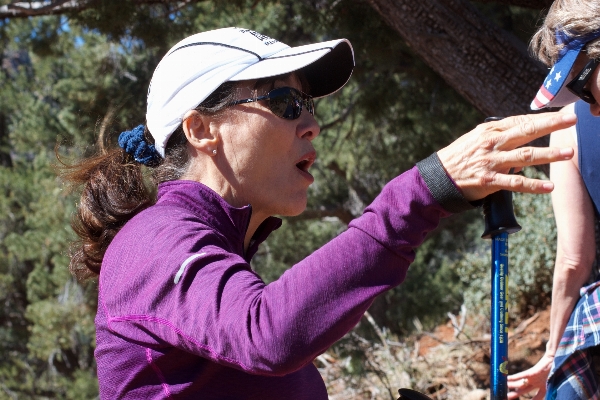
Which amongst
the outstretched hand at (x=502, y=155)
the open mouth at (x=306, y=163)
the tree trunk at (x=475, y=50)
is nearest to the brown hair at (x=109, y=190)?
the open mouth at (x=306, y=163)

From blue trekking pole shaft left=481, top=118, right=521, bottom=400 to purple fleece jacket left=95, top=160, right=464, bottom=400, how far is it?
24 cm

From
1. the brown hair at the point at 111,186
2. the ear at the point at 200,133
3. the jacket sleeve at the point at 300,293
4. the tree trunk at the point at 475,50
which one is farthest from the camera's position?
the tree trunk at the point at 475,50

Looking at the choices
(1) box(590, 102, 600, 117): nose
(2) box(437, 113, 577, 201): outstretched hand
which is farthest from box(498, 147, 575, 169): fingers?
(1) box(590, 102, 600, 117): nose

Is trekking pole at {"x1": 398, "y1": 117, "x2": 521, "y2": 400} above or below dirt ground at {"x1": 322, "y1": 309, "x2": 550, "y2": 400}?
above

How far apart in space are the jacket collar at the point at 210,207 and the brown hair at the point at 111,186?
0.14 metres

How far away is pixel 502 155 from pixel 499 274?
360mm

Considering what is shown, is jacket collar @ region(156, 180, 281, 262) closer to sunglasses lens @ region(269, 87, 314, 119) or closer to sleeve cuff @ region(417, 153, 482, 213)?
sunglasses lens @ region(269, 87, 314, 119)

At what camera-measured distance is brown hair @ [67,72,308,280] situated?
1.82m

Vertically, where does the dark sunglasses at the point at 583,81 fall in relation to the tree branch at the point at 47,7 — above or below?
below

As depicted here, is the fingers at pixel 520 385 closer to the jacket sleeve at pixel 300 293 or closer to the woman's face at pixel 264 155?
the woman's face at pixel 264 155

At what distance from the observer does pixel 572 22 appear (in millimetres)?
1969

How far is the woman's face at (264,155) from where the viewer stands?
168cm

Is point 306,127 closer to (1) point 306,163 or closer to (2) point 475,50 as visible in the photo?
(1) point 306,163

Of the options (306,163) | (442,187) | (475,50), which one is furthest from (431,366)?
(442,187)
